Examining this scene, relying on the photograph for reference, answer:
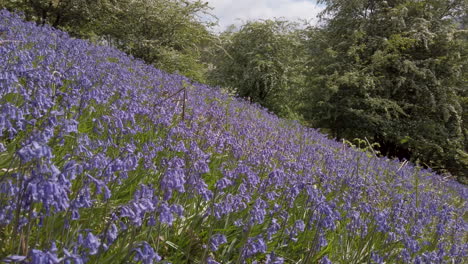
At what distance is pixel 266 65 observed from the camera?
1983 centimetres

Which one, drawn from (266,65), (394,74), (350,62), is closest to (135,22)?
(266,65)

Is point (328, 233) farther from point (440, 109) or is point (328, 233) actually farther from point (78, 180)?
point (440, 109)

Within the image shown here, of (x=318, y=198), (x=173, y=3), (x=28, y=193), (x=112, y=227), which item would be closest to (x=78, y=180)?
(x=112, y=227)

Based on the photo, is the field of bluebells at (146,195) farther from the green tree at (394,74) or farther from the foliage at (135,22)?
the green tree at (394,74)

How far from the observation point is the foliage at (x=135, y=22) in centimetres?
1345

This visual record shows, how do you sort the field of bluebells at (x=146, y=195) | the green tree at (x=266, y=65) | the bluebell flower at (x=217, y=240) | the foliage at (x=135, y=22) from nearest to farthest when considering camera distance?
1. the field of bluebells at (x=146, y=195)
2. the bluebell flower at (x=217, y=240)
3. the foliage at (x=135, y=22)
4. the green tree at (x=266, y=65)

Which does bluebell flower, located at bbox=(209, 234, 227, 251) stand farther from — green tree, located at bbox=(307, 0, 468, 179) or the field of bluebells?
green tree, located at bbox=(307, 0, 468, 179)

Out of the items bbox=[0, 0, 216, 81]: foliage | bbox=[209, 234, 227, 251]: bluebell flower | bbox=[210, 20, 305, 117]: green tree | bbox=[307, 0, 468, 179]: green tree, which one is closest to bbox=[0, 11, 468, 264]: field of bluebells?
bbox=[209, 234, 227, 251]: bluebell flower

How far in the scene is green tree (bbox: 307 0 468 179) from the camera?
58.6ft

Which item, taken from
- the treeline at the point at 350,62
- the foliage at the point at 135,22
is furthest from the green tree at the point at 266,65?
the foliage at the point at 135,22

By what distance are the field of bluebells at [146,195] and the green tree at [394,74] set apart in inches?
487

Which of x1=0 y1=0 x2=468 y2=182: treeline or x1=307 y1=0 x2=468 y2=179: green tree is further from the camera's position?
x1=307 y1=0 x2=468 y2=179: green tree

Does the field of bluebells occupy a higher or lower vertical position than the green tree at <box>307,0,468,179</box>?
lower

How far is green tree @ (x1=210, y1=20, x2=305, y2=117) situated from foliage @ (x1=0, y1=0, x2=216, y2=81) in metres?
4.84
